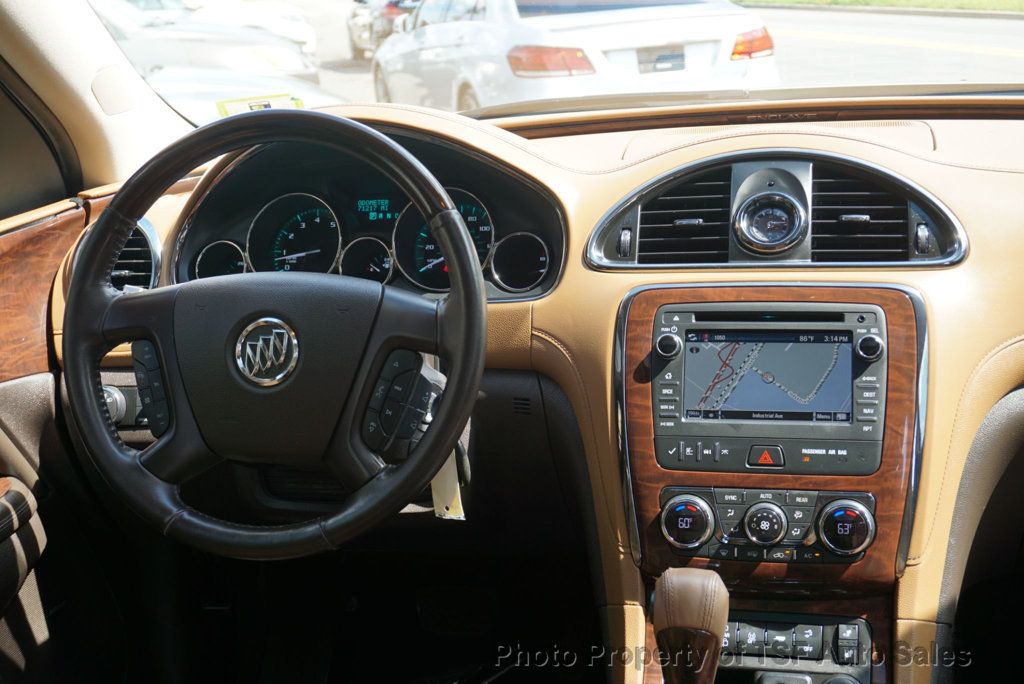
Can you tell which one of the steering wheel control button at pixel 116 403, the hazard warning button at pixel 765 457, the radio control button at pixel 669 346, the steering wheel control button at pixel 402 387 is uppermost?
the steering wheel control button at pixel 402 387

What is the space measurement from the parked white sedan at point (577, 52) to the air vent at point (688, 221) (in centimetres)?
57

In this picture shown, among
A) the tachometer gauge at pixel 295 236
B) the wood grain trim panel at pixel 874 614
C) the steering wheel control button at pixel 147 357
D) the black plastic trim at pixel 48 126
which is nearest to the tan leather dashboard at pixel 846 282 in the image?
the wood grain trim panel at pixel 874 614

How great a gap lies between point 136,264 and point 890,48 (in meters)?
2.02

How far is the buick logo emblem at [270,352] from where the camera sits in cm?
173

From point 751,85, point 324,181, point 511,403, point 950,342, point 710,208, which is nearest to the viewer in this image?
point 950,342

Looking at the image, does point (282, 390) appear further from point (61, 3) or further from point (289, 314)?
point (61, 3)

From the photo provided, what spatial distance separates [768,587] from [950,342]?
550 mm

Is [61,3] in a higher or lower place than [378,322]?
higher

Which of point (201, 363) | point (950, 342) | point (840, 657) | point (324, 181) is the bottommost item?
point (840, 657)

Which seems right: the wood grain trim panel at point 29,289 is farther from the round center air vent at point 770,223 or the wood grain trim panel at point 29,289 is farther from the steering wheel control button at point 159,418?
the round center air vent at point 770,223

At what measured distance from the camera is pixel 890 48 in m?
2.85

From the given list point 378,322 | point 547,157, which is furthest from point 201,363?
point 547,157

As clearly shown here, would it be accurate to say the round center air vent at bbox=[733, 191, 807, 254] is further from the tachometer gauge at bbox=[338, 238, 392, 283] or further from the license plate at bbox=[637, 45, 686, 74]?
the license plate at bbox=[637, 45, 686, 74]

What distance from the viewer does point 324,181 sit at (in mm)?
2314
